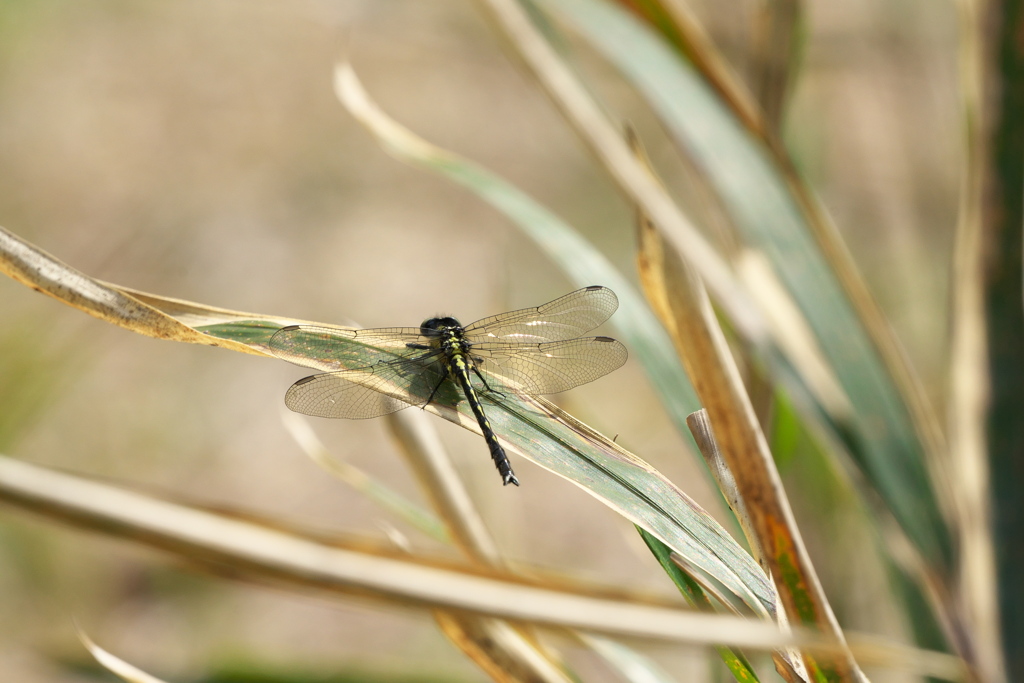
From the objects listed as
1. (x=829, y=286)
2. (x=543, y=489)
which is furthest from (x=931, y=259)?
(x=829, y=286)

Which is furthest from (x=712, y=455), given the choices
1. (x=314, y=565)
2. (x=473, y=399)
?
(x=314, y=565)

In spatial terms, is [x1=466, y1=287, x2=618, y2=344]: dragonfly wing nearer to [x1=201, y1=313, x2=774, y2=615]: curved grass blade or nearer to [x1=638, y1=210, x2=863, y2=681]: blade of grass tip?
[x1=201, y1=313, x2=774, y2=615]: curved grass blade

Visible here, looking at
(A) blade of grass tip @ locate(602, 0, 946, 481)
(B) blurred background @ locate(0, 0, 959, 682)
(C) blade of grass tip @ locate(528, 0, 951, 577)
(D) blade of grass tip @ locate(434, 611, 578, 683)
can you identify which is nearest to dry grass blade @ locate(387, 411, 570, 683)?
(D) blade of grass tip @ locate(434, 611, 578, 683)

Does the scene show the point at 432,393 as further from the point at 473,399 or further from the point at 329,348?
the point at 329,348

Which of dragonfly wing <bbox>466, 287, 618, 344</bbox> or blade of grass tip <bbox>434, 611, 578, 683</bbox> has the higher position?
dragonfly wing <bbox>466, 287, 618, 344</bbox>

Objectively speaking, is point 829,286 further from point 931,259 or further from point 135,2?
point 135,2
